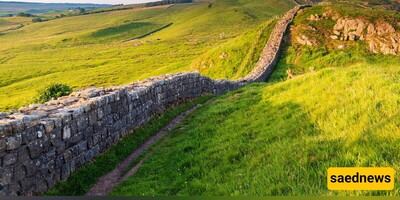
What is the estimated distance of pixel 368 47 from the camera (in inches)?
1741

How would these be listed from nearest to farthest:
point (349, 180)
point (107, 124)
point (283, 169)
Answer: point (349, 180) → point (283, 169) → point (107, 124)

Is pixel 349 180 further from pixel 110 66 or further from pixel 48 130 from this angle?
pixel 110 66

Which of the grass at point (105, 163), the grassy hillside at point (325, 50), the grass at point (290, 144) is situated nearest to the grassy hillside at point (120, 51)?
the grassy hillside at point (325, 50)

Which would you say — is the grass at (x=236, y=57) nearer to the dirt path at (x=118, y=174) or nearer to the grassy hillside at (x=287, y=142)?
the grassy hillside at (x=287, y=142)

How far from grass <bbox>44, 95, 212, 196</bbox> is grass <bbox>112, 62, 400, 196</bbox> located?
47.0 inches

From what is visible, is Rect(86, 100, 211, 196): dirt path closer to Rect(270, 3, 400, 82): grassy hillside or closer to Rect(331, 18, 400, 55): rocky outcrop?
Rect(270, 3, 400, 82): grassy hillside

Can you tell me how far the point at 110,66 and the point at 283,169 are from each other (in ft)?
258

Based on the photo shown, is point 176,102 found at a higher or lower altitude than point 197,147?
lower

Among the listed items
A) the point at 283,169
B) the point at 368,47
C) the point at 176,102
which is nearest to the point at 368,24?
the point at 368,47

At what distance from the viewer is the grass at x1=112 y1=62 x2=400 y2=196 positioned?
8602mm

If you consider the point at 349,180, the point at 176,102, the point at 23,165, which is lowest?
the point at 176,102

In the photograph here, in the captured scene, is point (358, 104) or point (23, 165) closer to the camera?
point (23, 165)

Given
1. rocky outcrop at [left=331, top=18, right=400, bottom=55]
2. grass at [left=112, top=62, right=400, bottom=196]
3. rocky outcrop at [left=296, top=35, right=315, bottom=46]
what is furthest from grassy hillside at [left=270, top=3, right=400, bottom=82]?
grass at [left=112, top=62, right=400, bottom=196]

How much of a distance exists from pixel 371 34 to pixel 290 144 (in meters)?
39.8
